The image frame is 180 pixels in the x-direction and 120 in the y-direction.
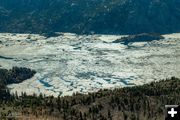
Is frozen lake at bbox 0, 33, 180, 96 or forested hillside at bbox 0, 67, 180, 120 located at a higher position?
forested hillside at bbox 0, 67, 180, 120

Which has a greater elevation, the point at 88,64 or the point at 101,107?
the point at 101,107

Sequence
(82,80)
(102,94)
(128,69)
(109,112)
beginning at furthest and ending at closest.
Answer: (128,69) < (82,80) < (102,94) < (109,112)

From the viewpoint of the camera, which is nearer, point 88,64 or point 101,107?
point 101,107

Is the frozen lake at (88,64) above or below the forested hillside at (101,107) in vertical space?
below

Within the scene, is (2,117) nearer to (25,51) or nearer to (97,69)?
(97,69)

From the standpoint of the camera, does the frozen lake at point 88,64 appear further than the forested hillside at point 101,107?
Yes

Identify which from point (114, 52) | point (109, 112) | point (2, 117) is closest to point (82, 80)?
point (114, 52)

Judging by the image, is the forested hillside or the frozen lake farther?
the frozen lake

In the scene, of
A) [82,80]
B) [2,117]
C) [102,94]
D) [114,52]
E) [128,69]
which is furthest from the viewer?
[114,52]
